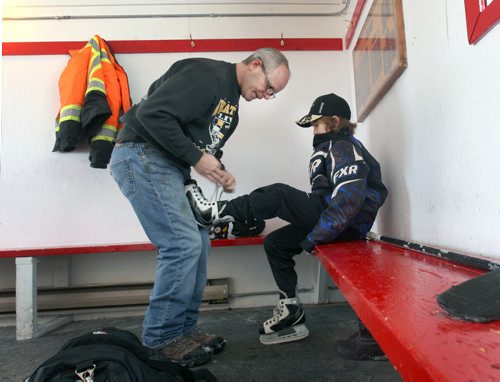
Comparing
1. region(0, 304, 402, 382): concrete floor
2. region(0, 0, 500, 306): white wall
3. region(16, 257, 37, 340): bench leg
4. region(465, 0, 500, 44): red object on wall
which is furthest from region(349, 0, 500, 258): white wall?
region(16, 257, 37, 340): bench leg

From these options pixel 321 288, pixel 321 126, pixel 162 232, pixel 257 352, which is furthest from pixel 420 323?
pixel 321 288

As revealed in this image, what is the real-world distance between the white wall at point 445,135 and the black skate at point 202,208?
82 centimetres

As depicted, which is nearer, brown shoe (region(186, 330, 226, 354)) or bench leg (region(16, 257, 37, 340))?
brown shoe (region(186, 330, 226, 354))

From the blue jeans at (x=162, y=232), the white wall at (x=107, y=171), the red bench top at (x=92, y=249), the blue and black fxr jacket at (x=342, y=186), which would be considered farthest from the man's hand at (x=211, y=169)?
the white wall at (x=107, y=171)

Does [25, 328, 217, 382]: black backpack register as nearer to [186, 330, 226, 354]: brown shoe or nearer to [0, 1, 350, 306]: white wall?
[186, 330, 226, 354]: brown shoe

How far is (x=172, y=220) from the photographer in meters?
1.32

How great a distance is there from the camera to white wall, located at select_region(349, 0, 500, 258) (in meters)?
0.97

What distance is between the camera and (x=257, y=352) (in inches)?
57.9

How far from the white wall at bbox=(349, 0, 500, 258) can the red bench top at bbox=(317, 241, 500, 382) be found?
0.22 m

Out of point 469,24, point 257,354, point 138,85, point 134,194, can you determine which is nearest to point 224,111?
point 134,194

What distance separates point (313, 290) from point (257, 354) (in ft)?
3.37

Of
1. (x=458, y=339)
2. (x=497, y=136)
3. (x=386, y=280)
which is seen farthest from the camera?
(x=497, y=136)

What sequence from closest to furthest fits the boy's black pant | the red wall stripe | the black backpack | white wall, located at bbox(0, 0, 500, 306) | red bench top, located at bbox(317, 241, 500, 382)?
red bench top, located at bbox(317, 241, 500, 382)
the black backpack
the boy's black pant
white wall, located at bbox(0, 0, 500, 306)
the red wall stripe

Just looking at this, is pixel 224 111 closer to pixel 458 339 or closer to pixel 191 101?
pixel 191 101
